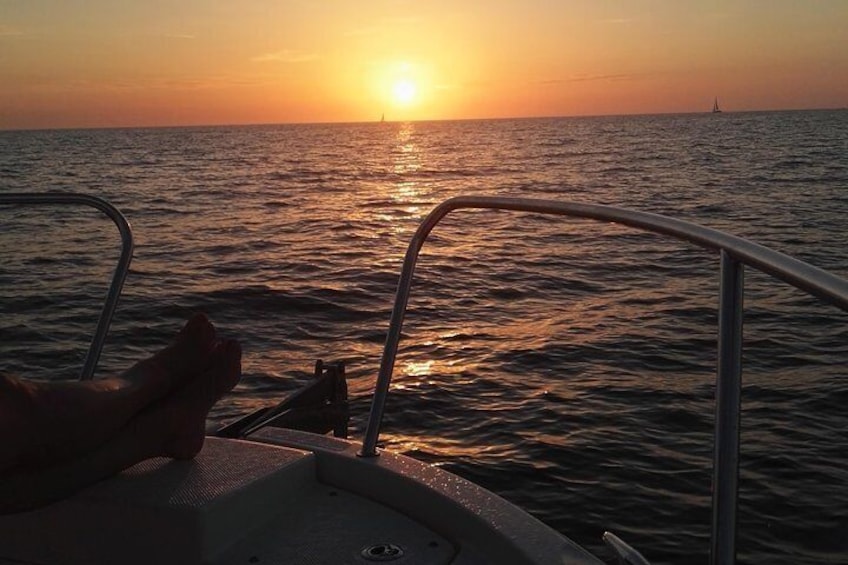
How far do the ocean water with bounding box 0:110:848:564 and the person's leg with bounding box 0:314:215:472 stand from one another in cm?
295

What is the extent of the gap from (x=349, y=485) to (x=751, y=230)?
51.1 ft

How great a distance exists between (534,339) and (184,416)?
6.61 m

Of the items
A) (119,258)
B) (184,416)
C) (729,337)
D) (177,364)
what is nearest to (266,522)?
(184,416)

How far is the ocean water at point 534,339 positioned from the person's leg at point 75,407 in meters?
2.95

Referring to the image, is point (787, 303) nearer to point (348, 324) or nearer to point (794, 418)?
point (794, 418)

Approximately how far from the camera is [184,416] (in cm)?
201

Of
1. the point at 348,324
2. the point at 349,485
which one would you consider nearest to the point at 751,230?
the point at 348,324

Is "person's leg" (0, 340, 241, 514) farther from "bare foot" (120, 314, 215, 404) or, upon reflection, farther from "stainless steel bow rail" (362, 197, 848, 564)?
"stainless steel bow rail" (362, 197, 848, 564)

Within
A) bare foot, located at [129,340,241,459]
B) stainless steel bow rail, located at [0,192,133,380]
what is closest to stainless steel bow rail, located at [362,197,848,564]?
bare foot, located at [129,340,241,459]

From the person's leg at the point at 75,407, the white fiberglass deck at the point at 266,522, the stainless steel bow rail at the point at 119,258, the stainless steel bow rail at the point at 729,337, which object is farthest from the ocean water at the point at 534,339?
the stainless steel bow rail at the point at 729,337

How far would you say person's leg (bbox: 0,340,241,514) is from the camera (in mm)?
1777

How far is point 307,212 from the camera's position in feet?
75.9

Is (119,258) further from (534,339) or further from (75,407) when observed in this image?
(534,339)

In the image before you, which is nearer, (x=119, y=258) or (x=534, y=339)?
(x=119, y=258)
